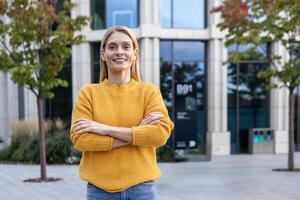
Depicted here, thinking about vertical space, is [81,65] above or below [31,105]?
above

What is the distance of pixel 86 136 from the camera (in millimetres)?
2652

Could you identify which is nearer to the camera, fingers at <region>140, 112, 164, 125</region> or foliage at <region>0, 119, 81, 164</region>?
fingers at <region>140, 112, 164, 125</region>

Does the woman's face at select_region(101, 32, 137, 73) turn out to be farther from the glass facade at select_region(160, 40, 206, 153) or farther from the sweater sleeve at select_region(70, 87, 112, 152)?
the glass facade at select_region(160, 40, 206, 153)

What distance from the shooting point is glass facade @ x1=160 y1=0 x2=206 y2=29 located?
56.5 ft

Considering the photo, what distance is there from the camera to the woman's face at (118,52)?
2.74m

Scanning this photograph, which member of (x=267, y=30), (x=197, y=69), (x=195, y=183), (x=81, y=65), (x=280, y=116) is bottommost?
(x=195, y=183)

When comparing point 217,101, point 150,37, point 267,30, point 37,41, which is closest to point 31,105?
point 150,37

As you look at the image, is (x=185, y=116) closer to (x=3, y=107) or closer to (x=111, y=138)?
(x=3, y=107)

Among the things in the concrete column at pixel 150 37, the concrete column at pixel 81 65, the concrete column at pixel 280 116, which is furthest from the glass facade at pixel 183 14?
the concrete column at pixel 280 116

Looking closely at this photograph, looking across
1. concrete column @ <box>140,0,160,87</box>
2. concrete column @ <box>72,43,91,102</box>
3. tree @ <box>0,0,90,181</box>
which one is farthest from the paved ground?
concrete column @ <box>72,43,91,102</box>

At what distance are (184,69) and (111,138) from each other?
15.1 metres

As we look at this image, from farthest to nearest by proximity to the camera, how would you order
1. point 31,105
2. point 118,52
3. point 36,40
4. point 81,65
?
point 31,105 → point 81,65 → point 36,40 → point 118,52

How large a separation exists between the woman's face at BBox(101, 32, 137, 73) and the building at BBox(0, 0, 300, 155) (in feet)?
44.5

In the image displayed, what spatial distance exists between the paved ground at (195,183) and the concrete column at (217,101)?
126 inches
